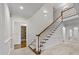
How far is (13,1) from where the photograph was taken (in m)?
2.13

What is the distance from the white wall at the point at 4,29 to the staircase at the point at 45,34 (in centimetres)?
45

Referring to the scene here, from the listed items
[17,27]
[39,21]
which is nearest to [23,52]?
[17,27]

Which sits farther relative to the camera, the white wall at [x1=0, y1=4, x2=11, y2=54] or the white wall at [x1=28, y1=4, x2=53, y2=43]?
the white wall at [x1=28, y1=4, x2=53, y2=43]

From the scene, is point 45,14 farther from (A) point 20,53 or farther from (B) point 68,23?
(A) point 20,53

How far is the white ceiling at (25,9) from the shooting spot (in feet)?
6.99

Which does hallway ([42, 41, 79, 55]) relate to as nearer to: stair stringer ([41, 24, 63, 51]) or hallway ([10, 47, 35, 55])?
stair stringer ([41, 24, 63, 51])

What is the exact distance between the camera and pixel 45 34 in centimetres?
214

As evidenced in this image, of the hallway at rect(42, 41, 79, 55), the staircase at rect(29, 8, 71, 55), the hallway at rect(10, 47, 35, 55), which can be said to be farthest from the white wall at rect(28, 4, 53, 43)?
the hallway at rect(42, 41, 79, 55)

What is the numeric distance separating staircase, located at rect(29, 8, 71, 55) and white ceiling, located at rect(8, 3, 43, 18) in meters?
0.40

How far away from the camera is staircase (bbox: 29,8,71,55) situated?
83.0 inches

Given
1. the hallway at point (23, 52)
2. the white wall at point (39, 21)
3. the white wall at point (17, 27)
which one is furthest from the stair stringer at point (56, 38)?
the white wall at point (17, 27)

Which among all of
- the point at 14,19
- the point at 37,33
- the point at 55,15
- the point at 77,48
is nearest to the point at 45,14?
the point at 55,15

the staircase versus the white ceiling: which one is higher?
the white ceiling
